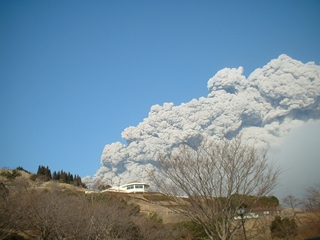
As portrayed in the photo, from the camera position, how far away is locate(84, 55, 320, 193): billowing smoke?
12012cm

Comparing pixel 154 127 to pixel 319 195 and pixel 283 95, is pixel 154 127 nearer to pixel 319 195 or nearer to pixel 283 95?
pixel 283 95

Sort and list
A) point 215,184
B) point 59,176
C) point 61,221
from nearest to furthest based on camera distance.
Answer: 1. point 215,184
2. point 61,221
3. point 59,176

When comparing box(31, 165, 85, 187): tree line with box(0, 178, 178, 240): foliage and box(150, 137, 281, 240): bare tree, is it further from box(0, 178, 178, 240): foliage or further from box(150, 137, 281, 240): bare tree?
box(150, 137, 281, 240): bare tree

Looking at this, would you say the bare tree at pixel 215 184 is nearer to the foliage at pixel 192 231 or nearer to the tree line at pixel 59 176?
the foliage at pixel 192 231

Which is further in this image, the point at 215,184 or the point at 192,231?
the point at 192,231

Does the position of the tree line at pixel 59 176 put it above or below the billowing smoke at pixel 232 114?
below

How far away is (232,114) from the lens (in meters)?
135

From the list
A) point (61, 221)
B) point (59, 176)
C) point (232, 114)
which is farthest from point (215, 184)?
point (232, 114)

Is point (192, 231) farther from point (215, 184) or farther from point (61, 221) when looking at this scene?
point (215, 184)

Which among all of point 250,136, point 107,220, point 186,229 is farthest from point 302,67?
point 107,220

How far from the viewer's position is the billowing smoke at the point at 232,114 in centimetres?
12012

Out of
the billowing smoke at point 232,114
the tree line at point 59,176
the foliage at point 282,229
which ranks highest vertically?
the billowing smoke at point 232,114

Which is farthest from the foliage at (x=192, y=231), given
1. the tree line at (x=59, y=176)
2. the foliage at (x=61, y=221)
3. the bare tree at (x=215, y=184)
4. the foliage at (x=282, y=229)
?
the tree line at (x=59, y=176)

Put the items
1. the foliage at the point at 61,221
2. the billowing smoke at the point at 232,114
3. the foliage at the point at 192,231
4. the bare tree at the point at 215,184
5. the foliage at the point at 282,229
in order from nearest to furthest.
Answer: the bare tree at the point at 215,184
the foliage at the point at 61,221
the foliage at the point at 282,229
the foliage at the point at 192,231
the billowing smoke at the point at 232,114
